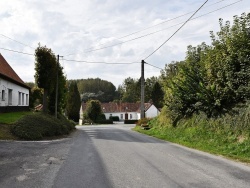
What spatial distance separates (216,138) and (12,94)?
824 inches

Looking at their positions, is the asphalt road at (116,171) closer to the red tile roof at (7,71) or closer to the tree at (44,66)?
the tree at (44,66)

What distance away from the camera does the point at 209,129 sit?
55.6 feet

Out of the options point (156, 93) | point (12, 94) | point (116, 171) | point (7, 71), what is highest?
point (156, 93)

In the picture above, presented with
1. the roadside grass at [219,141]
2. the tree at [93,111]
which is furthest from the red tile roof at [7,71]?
the tree at [93,111]

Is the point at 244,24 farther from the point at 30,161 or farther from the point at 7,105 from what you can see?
the point at 7,105

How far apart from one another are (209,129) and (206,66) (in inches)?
162

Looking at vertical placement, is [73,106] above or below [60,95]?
below

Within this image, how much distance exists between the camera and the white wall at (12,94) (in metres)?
26.5

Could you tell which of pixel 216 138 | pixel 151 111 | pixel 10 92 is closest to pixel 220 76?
pixel 216 138

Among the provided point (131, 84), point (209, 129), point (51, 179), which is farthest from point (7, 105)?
point (131, 84)

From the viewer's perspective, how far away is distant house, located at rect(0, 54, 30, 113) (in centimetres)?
2644

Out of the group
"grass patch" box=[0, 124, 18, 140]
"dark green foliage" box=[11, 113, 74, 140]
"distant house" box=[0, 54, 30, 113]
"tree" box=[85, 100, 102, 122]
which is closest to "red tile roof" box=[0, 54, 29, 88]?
"distant house" box=[0, 54, 30, 113]

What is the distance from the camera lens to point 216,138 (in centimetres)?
1524

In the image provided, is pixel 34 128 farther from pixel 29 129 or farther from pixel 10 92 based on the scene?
pixel 10 92
